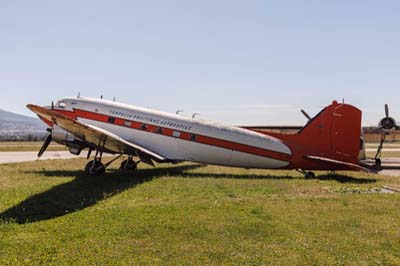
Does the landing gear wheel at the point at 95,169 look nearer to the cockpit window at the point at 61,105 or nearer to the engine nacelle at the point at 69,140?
the engine nacelle at the point at 69,140

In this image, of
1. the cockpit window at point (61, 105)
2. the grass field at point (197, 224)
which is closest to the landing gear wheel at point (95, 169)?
the grass field at point (197, 224)

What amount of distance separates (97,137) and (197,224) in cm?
908

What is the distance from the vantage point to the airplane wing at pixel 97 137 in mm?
13967

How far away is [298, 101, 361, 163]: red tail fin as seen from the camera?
17.0 meters

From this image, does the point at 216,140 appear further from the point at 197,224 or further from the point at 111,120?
the point at 197,224

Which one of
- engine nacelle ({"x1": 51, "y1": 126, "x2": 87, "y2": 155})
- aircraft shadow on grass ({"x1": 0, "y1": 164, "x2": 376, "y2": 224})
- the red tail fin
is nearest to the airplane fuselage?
aircraft shadow on grass ({"x1": 0, "y1": 164, "x2": 376, "y2": 224})

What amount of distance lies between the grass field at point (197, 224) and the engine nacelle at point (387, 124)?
50.9 feet

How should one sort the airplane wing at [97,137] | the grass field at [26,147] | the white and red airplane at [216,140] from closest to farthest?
the airplane wing at [97,137] → the white and red airplane at [216,140] → the grass field at [26,147]

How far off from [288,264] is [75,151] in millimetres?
14128

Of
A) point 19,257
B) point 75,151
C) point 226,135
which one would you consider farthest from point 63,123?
point 19,257

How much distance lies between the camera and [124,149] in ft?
59.8

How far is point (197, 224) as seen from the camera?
28.4 ft

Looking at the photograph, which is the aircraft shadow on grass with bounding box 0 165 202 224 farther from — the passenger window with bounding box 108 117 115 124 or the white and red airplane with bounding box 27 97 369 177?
the passenger window with bounding box 108 117 115 124

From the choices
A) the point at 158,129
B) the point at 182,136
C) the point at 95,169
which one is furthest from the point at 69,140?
the point at 182,136
